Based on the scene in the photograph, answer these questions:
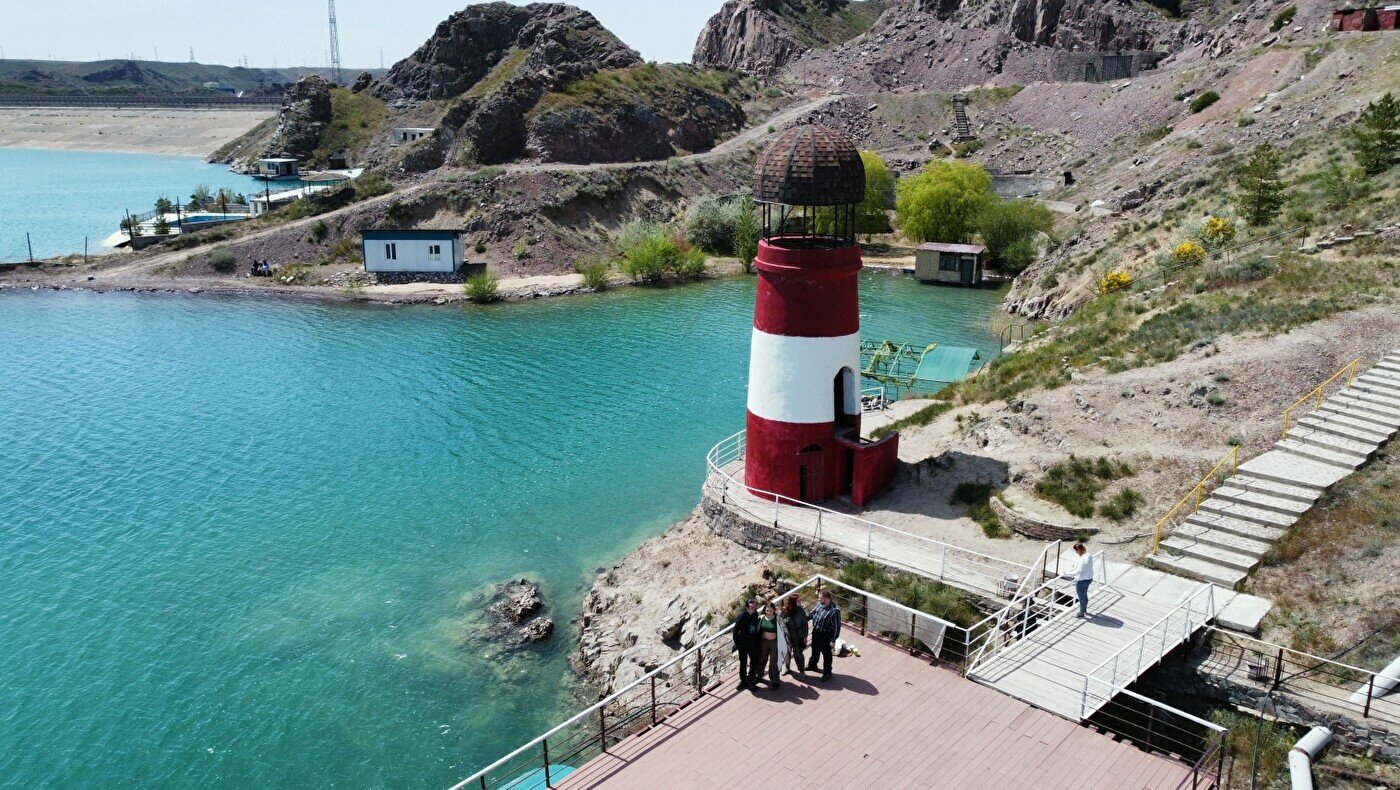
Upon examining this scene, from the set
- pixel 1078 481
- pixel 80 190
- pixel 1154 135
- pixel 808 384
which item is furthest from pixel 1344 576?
pixel 80 190

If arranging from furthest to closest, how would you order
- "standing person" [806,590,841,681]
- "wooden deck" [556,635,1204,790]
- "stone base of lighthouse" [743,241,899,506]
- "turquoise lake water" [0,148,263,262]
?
"turquoise lake water" [0,148,263,262]
"stone base of lighthouse" [743,241,899,506]
"standing person" [806,590,841,681]
"wooden deck" [556,635,1204,790]

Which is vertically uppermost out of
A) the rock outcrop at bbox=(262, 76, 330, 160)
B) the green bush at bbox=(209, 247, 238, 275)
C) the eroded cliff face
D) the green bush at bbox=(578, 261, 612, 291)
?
the eroded cliff face

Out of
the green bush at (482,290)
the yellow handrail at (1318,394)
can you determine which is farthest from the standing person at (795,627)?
the green bush at (482,290)

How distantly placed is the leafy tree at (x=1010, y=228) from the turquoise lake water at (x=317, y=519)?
36.6 feet

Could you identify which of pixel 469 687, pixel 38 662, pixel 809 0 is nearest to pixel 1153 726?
pixel 469 687

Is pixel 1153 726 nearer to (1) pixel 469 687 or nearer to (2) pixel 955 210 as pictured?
(1) pixel 469 687

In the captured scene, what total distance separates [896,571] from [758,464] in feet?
16.7

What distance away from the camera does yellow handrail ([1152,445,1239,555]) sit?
2106cm

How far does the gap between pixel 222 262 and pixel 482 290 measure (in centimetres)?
2391

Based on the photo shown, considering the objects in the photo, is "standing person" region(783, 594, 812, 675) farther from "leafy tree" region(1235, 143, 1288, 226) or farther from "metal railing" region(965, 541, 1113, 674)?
"leafy tree" region(1235, 143, 1288, 226)

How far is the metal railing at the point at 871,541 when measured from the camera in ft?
69.7

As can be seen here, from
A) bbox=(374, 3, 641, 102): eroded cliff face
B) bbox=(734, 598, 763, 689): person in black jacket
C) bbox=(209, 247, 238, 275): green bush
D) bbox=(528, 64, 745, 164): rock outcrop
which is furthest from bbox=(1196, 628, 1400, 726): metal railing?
bbox=(374, 3, 641, 102): eroded cliff face

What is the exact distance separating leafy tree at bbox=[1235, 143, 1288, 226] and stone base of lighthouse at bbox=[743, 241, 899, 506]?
2827cm

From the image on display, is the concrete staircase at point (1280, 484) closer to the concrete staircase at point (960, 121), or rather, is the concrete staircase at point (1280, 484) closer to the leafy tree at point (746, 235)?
the leafy tree at point (746, 235)
